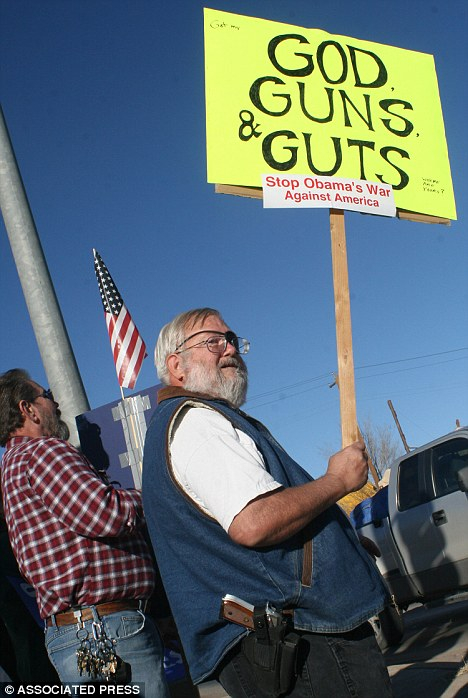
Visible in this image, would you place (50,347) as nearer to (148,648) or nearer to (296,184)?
(296,184)

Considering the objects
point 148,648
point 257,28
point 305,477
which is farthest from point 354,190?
point 148,648

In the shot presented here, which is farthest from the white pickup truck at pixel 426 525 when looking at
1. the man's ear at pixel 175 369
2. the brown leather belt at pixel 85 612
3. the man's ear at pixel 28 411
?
the man's ear at pixel 175 369

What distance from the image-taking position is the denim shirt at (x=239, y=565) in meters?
1.99

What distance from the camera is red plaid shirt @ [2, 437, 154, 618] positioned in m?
2.63

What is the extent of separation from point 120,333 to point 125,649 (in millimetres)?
3346

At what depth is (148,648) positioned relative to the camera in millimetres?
2697

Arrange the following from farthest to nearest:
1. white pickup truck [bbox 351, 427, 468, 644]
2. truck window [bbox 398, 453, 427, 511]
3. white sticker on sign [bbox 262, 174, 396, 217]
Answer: truck window [bbox 398, 453, 427, 511] < white pickup truck [bbox 351, 427, 468, 644] < white sticker on sign [bbox 262, 174, 396, 217]

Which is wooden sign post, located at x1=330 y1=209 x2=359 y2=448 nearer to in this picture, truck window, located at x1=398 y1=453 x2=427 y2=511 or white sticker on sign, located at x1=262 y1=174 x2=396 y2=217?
white sticker on sign, located at x1=262 y1=174 x2=396 y2=217

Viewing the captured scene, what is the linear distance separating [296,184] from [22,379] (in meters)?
1.77

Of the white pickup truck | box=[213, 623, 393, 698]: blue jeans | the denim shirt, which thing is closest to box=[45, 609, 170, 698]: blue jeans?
the denim shirt

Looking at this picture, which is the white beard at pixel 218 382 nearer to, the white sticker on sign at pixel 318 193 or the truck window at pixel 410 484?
the white sticker on sign at pixel 318 193

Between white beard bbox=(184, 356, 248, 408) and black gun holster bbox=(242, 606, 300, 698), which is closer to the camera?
black gun holster bbox=(242, 606, 300, 698)

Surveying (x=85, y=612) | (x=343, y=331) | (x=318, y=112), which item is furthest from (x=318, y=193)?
(x=85, y=612)

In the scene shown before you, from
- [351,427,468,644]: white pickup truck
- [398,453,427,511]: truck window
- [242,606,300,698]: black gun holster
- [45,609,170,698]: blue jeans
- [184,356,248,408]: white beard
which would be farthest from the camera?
[398,453,427,511]: truck window
